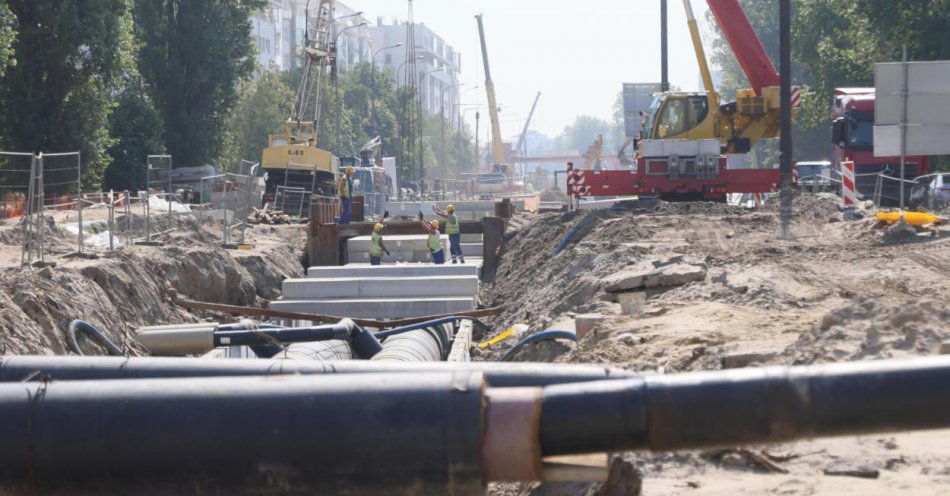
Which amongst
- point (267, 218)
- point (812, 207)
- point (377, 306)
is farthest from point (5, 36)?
point (812, 207)

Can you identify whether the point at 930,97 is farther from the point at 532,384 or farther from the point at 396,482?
the point at 396,482

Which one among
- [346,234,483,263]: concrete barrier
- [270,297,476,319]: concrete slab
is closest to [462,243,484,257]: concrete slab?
[346,234,483,263]: concrete barrier

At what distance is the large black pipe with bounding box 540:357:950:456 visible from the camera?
3.18 metres

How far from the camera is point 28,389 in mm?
3656

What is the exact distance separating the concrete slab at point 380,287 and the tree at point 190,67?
28.9 m

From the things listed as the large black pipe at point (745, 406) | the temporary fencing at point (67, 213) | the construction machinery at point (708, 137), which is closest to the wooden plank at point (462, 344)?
the temporary fencing at point (67, 213)

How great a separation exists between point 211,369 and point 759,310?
6380 mm

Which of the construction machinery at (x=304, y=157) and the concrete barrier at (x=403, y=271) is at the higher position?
the construction machinery at (x=304, y=157)

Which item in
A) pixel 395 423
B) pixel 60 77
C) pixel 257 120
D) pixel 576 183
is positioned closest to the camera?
pixel 395 423

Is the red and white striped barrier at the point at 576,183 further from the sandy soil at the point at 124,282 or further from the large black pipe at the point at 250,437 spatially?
the large black pipe at the point at 250,437

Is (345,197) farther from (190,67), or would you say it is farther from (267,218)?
(190,67)

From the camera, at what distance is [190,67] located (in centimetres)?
4697

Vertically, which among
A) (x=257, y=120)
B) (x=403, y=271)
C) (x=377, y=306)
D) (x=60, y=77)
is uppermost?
(x=60, y=77)

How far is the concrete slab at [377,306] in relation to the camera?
1945 centimetres
